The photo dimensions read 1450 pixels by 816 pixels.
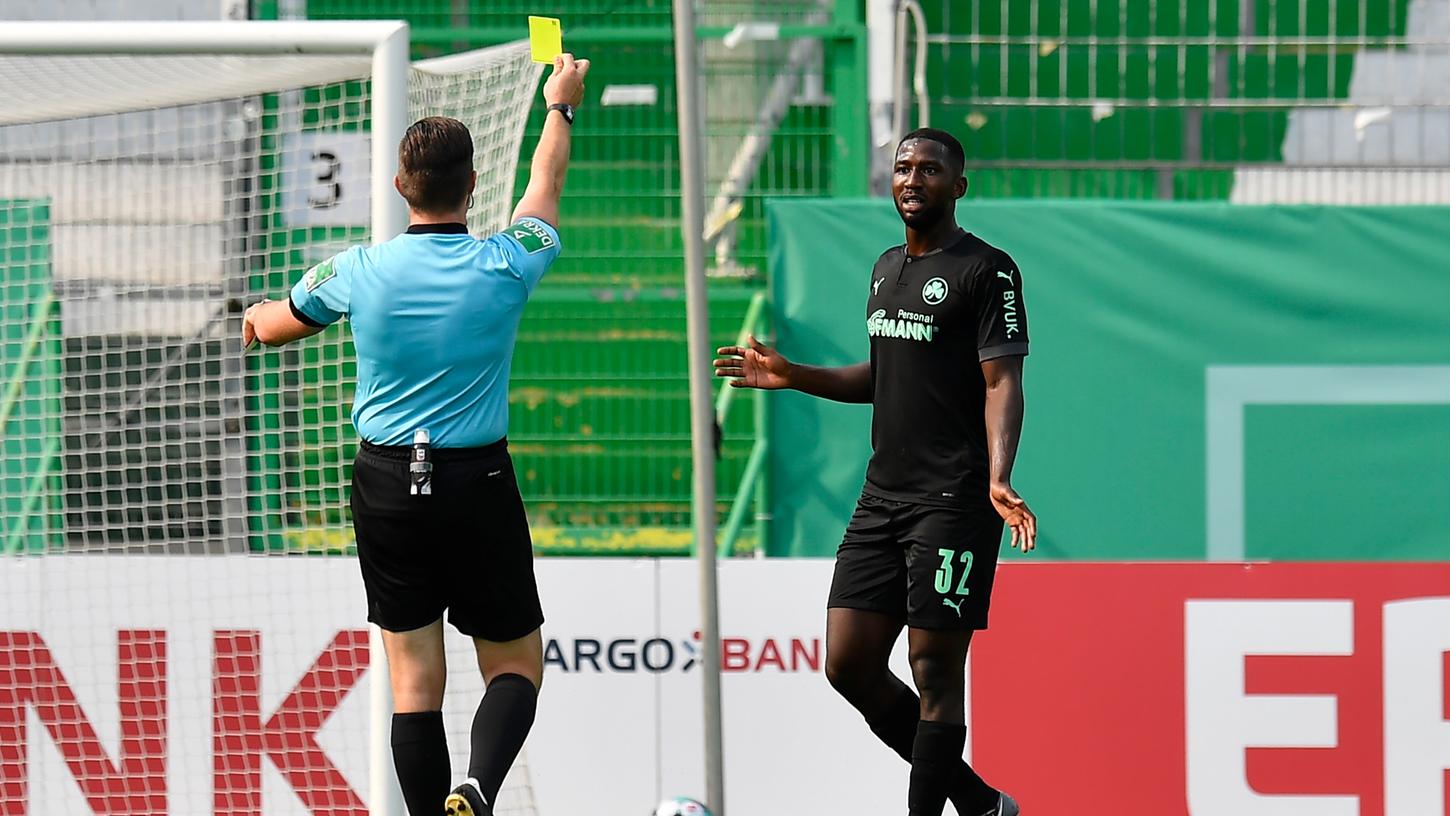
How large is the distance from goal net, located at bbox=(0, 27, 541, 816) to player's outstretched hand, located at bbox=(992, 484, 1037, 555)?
2.02 metres

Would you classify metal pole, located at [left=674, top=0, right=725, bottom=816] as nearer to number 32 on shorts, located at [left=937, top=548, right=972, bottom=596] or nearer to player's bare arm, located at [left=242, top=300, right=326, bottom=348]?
number 32 on shorts, located at [left=937, top=548, right=972, bottom=596]

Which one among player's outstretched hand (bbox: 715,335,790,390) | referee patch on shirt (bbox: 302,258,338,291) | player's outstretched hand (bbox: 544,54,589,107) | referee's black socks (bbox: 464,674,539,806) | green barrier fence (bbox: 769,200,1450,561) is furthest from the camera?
green barrier fence (bbox: 769,200,1450,561)

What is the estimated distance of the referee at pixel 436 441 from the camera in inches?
168

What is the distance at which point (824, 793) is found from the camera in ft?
19.5

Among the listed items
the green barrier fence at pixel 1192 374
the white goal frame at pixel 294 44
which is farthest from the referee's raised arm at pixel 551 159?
the green barrier fence at pixel 1192 374

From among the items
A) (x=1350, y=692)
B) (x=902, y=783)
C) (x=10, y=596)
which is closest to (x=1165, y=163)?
(x=1350, y=692)

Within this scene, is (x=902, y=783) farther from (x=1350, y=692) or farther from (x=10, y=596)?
(x=10, y=596)

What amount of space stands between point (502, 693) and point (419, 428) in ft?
2.26

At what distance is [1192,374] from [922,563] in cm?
243

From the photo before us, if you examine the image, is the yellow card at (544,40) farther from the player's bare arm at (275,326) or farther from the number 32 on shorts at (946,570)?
the number 32 on shorts at (946,570)

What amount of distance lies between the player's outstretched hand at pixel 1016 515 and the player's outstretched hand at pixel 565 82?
1.49 m

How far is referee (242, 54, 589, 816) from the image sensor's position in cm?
426

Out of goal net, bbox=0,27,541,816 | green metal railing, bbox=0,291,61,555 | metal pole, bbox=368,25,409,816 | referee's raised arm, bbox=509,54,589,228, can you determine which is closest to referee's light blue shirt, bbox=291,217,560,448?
referee's raised arm, bbox=509,54,589,228

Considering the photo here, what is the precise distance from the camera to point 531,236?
4.36 m
